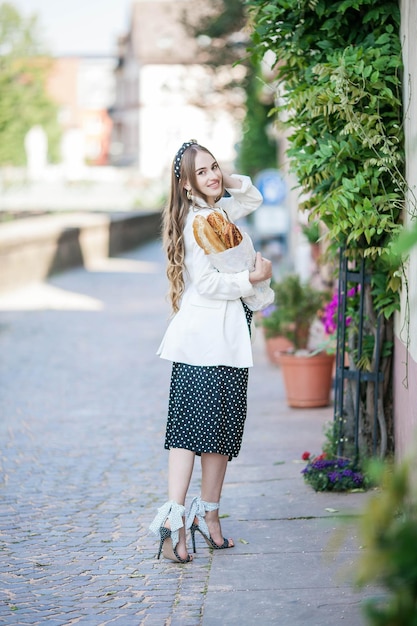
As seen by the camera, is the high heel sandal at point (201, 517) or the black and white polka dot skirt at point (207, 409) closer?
the black and white polka dot skirt at point (207, 409)

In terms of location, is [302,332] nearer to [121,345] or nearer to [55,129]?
[121,345]

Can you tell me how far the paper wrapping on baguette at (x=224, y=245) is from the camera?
4656mm

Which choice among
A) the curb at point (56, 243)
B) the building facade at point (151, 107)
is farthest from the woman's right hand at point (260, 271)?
the building facade at point (151, 107)

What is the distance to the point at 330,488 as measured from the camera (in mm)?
5809

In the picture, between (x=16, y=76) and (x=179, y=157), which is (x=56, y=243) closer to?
(x=16, y=76)

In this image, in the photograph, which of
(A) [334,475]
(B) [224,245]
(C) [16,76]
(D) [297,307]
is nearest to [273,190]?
(C) [16,76]

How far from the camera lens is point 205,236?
4.66m

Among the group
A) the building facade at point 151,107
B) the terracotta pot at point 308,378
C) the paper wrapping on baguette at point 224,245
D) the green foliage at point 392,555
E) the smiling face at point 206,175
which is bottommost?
the terracotta pot at point 308,378

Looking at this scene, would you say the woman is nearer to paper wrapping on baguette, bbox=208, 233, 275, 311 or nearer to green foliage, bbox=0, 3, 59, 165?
paper wrapping on baguette, bbox=208, 233, 275, 311

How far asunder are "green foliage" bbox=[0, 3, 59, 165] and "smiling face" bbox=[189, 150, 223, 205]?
73.8 ft

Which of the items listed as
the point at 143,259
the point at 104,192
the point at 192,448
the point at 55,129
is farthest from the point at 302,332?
the point at 55,129

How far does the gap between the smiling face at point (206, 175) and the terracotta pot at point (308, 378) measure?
3.51 metres

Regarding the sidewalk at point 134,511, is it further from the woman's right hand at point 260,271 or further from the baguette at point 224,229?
the baguette at point 224,229

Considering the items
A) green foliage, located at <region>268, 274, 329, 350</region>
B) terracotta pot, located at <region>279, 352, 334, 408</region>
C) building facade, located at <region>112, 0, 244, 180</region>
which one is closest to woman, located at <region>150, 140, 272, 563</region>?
terracotta pot, located at <region>279, 352, 334, 408</region>
